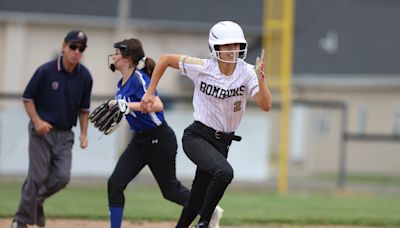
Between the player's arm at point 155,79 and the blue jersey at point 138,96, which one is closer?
the player's arm at point 155,79

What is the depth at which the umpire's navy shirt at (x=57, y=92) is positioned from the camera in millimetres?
8945

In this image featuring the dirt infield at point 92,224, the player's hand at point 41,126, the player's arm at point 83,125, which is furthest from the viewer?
the dirt infield at point 92,224

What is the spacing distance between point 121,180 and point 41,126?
1291 mm

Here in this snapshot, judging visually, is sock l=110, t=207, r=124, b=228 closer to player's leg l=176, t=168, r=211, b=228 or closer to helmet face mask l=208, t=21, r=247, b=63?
player's leg l=176, t=168, r=211, b=228

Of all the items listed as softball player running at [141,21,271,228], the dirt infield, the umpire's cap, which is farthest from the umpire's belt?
the dirt infield

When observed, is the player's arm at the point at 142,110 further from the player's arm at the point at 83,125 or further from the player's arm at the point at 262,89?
the player's arm at the point at 83,125

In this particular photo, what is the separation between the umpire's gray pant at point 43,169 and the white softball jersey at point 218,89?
7.00 feet

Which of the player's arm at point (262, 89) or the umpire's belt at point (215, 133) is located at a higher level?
the player's arm at point (262, 89)

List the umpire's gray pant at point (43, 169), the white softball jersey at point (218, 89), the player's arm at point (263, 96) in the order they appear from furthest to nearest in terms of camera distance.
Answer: the umpire's gray pant at point (43, 169)
the white softball jersey at point (218, 89)
the player's arm at point (263, 96)

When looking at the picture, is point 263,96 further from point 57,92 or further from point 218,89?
point 57,92

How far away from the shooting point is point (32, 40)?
27438mm

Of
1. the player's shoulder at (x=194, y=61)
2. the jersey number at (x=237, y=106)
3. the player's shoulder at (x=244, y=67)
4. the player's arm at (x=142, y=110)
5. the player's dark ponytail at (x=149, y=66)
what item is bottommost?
the player's arm at (x=142, y=110)

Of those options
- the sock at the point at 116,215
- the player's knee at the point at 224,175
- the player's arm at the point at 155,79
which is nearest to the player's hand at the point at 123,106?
the player's arm at the point at 155,79

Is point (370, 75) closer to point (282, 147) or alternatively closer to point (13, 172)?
point (282, 147)
